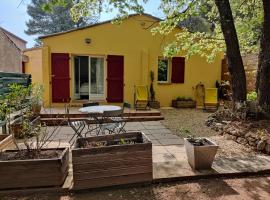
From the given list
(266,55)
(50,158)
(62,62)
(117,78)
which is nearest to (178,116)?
(117,78)

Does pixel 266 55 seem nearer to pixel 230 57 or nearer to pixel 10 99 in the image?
pixel 230 57

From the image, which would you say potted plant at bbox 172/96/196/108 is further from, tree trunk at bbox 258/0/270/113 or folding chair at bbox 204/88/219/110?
tree trunk at bbox 258/0/270/113

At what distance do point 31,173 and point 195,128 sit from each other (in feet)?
14.5

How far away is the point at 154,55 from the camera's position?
9477 millimetres

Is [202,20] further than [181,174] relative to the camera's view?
Yes

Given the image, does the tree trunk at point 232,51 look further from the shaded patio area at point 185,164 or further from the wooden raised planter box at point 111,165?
the wooden raised planter box at point 111,165

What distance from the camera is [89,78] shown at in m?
9.14

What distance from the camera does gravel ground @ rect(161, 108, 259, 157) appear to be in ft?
14.6

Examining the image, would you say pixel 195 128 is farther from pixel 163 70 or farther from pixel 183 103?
pixel 163 70

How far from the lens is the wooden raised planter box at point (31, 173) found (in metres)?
2.86

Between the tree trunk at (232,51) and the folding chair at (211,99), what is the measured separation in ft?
Result: 10.8

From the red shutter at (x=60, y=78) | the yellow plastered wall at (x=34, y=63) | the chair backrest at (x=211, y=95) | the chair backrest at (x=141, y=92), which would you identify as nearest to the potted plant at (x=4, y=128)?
the red shutter at (x=60, y=78)

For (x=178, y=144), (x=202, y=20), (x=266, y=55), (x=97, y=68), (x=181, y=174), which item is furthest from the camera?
(x=202, y=20)

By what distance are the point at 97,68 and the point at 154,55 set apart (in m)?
2.23
